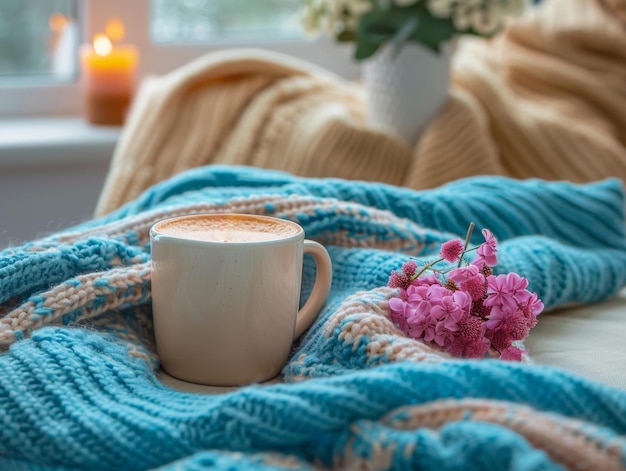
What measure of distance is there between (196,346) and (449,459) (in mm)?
195

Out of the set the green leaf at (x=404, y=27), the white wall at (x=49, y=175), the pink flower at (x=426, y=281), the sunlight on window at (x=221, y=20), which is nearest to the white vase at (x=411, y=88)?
the green leaf at (x=404, y=27)

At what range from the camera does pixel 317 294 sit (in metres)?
0.57

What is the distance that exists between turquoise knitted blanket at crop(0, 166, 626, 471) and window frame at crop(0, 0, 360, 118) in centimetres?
88

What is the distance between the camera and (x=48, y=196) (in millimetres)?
1308

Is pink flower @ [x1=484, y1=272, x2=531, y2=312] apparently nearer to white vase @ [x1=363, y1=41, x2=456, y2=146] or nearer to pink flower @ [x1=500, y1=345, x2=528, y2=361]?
pink flower @ [x1=500, y1=345, x2=528, y2=361]

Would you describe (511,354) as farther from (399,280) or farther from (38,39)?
(38,39)

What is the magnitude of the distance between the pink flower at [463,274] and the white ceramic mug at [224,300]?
94 millimetres

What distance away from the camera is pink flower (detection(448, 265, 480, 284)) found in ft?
1.69

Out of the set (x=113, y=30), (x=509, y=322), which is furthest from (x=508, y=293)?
(x=113, y=30)

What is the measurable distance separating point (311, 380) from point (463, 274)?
131 millimetres

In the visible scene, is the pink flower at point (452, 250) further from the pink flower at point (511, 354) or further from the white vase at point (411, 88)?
the white vase at point (411, 88)

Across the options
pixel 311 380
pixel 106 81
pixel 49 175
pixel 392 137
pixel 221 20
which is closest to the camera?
pixel 311 380

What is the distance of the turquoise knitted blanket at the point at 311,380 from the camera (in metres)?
0.39

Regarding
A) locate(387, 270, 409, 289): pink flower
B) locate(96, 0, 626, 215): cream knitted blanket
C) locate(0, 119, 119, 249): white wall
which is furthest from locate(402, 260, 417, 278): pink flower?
locate(0, 119, 119, 249): white wall
